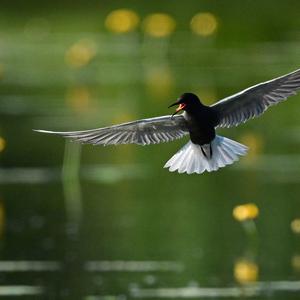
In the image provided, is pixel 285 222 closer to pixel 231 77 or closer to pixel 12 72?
pixel 231 77

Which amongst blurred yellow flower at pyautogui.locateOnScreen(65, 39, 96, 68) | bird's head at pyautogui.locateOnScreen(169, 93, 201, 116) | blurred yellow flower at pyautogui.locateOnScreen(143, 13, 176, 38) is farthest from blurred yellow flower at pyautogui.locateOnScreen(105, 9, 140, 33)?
bird's head at pyautogui.locateOnScreen(169, 93, 201, 116)

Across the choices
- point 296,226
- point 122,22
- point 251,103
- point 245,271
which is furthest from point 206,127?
point 122,22

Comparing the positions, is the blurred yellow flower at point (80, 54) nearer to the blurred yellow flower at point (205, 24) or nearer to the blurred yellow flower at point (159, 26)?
the blurred yellow flower at point (159, 26)

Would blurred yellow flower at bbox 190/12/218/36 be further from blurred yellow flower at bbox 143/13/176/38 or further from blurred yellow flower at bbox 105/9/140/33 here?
blurred yellow flower at bbox 105/9/140/33

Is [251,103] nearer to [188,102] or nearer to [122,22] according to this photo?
[188,102]

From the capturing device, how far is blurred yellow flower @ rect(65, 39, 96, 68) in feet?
57.9

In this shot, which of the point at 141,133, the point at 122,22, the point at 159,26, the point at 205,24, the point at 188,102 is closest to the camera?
the point at 188,102

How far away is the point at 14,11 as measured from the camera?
75.9 ft

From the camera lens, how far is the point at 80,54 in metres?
17.5

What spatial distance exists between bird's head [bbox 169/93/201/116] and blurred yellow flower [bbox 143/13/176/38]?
12.4m

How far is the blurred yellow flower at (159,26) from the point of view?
65.8 feet

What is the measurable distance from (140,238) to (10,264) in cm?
103

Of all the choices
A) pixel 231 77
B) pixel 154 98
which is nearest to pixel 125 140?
pixel 154 98

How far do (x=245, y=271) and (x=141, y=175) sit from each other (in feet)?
10.5
